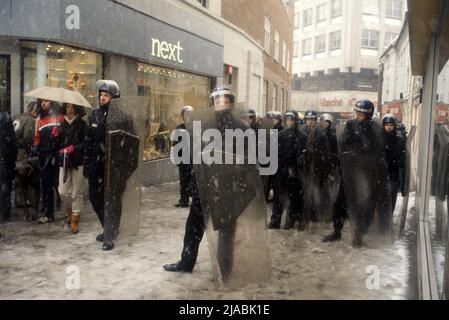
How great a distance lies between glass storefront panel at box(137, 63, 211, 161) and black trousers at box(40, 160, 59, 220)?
4.31 meters

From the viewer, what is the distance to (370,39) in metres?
47.7

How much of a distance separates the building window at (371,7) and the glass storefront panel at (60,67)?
4102 centimetres

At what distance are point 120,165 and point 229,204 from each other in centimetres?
193

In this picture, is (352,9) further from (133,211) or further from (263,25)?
(133,211)

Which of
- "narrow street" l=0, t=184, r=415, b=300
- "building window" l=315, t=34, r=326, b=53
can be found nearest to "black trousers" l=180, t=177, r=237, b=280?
"narrow street" l=0, t=184, r=415, b=300

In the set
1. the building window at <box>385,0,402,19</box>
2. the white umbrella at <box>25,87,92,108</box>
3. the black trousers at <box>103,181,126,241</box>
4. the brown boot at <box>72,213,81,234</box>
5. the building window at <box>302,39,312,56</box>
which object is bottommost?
the brown boot at <box>72,213,81,234</box>

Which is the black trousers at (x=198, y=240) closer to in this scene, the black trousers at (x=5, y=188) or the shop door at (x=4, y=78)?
the black trousers at (x=5, y=188)

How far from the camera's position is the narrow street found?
4.58 m

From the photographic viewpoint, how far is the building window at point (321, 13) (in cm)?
4809

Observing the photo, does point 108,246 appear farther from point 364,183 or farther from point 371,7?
point 371,7

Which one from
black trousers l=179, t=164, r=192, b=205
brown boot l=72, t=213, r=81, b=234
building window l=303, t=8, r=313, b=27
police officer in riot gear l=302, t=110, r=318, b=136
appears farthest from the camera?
building window l=303, t=8, r=313, b=27

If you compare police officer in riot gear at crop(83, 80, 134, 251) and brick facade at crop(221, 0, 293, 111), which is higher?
brick facade at crop(221, 0, 293, 111)

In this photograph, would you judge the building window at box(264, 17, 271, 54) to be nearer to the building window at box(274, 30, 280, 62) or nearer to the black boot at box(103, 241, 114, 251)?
the building window at box(274, 30, 280, 62)
